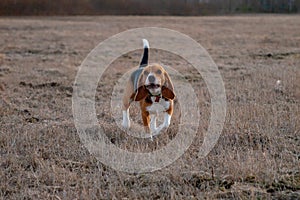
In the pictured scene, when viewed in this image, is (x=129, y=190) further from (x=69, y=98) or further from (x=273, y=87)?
(x=273, y=87)

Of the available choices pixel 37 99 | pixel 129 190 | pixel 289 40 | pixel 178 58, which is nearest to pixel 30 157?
pixel 129 190

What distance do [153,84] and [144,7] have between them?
42.8 meters

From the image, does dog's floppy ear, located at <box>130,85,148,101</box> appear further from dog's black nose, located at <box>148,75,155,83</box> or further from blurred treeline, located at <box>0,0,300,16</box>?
blurred treeline, located at <box>0,0,300,16</box>

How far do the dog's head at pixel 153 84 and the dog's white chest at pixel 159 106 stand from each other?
97 millimetres

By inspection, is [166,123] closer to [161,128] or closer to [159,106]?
[161,128]

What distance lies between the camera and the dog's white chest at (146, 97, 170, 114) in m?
5.63

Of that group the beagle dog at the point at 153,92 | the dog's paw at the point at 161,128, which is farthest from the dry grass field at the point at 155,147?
the beagle dog at the point at 153,92

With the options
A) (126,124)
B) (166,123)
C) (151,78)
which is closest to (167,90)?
(151,78)

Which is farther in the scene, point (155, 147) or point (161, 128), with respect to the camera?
point (161, 128)

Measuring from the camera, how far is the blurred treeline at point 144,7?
42344 mm

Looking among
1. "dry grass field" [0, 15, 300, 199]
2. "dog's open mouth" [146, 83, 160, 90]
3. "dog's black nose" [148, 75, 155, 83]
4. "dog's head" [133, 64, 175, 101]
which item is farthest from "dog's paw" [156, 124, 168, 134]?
"dog's black nose" [148, 75, 155, 83]

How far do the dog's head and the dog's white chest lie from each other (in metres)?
0.10

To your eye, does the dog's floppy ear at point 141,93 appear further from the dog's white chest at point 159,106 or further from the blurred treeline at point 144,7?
the blurred treeline at point 144,7

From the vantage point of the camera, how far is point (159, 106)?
5.68 m
